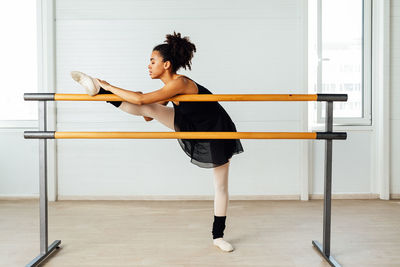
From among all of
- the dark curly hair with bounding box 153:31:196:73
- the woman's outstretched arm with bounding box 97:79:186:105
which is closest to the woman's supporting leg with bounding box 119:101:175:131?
the woman's outstretched arm with bounding box 97:79:186:105

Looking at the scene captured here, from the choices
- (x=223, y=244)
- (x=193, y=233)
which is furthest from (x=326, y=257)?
(x=193, y=233)

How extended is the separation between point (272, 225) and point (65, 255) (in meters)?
1.43

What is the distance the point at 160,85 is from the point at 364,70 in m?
2.00

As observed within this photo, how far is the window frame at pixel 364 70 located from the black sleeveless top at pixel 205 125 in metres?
1.75

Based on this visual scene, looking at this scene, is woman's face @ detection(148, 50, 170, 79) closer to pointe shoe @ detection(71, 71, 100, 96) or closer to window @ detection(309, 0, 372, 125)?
pointe shoe @ detection(71, 71, 100, 96)

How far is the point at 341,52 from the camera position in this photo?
368 centimetres

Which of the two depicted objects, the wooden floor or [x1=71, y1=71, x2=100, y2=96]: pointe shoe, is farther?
the wooden floor

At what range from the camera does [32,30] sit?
3604mm

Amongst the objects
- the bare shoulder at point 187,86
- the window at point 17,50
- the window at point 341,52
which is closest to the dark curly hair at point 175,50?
the bare shoulder at point 187,86

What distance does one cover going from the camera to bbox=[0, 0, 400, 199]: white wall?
11.4 feet

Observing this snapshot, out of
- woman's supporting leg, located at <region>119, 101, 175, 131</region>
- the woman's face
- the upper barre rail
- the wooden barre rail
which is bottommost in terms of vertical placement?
the wooden barre rail

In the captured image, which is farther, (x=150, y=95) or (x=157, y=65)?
(x=157, y=65)

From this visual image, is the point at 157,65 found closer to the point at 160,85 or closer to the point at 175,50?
the point at 175,50

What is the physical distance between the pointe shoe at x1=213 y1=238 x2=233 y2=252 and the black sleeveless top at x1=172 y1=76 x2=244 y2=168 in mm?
455
